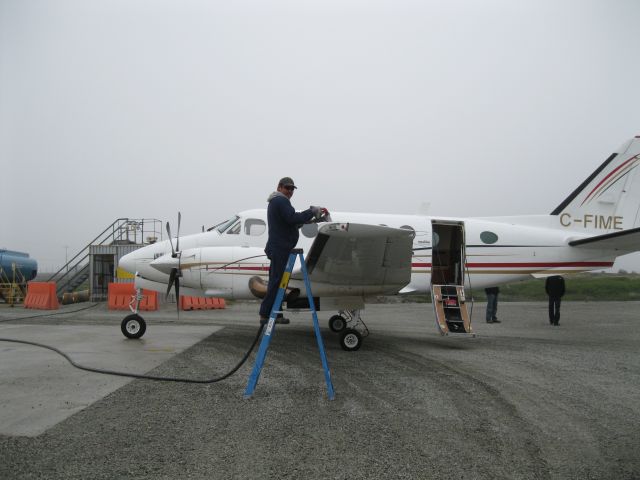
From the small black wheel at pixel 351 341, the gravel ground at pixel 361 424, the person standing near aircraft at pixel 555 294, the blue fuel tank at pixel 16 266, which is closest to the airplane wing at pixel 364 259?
the small black wheel at pixel 351 341

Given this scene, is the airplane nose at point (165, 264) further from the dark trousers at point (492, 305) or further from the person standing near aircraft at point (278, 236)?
the dark trousers at point (492, 305)

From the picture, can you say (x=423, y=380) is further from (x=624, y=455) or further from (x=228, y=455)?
(x=228, y=455)

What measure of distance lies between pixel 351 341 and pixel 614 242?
715cm

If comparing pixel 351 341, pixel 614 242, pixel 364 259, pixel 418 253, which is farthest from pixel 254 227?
pixel 614 242

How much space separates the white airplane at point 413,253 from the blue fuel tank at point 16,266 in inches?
697

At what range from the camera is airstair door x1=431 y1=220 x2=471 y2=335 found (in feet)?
28.8

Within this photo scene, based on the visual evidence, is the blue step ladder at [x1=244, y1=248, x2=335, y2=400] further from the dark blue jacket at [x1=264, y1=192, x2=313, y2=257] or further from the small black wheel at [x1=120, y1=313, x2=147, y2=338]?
the small black wheel at [x1=120, y1=313, x2=147, y2=338]

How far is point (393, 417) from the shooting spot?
4.12 metres

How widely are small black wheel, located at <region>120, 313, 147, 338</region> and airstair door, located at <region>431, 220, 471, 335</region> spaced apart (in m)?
6.02

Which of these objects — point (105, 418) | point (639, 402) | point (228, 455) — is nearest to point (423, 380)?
point (639, 402)

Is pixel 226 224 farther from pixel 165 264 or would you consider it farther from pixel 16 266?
pixel 16 266

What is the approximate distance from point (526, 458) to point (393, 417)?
1.22 m

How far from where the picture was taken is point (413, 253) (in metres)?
9.97

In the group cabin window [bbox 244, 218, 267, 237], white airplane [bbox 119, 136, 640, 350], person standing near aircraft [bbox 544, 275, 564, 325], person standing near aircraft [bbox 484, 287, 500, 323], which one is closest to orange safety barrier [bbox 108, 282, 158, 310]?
white airplane [bbox 119, 136, 640, 350]
